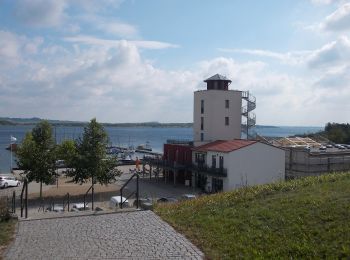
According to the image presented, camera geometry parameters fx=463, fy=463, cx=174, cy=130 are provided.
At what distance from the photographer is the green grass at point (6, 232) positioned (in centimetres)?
1243

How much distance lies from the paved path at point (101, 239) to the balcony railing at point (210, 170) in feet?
93.5

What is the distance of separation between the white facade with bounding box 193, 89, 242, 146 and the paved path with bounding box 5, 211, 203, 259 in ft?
130

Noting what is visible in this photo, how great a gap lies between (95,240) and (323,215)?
6.12 meters

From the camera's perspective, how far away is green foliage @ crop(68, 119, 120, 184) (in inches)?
1572

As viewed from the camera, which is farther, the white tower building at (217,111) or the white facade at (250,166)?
the white tower building at (217,111)

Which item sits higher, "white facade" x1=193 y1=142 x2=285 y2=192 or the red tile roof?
the red tile roof

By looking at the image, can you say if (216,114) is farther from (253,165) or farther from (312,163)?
(312,163)

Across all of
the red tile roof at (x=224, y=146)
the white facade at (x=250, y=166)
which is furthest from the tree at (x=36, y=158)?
the red tile roof at (x=224, y=146)

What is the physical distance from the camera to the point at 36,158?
126 ft

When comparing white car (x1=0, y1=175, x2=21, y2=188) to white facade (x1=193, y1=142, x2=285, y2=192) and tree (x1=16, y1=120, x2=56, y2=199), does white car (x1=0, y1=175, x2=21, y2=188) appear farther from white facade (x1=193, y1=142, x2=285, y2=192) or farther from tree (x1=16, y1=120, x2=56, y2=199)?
white facade (x1=193, y1=142, x2=285, y2=192)

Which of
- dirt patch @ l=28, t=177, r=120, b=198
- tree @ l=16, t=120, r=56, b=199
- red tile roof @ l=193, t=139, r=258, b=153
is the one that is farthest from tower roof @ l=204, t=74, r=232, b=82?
tree @ l=16, t=120, r=56, b=199

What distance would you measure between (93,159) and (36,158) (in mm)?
4721

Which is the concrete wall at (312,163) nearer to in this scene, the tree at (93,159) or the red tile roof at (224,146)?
the red tile roof at (224,146)

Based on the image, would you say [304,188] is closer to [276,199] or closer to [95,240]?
[276,199]
